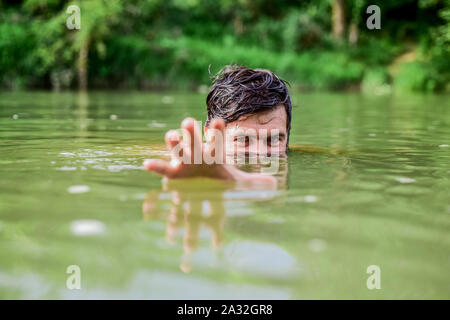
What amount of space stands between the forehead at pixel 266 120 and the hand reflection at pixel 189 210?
1.29 meters

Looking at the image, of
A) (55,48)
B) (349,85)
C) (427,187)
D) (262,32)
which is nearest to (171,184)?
(427,187)

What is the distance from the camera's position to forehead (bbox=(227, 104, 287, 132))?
14.1ft

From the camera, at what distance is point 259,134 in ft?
14.1

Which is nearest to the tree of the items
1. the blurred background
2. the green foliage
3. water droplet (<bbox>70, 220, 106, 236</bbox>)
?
the blurred background

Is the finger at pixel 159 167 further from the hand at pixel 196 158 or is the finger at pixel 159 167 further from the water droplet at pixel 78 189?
the water droplet at pixel 78 189

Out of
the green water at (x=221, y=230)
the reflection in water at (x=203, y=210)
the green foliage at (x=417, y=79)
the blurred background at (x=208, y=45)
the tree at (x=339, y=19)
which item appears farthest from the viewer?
the tree at (x=339, y=19)

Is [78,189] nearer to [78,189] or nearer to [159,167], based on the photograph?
[78,189]

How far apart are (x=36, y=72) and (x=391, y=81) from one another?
1395cm

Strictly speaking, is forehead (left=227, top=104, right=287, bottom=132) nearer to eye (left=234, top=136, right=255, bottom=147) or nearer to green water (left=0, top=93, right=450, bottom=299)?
eye (left=234, top=136, right=255, bottom=147)

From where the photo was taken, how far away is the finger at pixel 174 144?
260 cm

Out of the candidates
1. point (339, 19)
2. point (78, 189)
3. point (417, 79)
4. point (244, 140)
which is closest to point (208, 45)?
point (339, 19)

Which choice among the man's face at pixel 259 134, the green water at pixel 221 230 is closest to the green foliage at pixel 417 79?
the green water at pixel 221 230

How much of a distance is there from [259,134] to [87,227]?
2.26m
